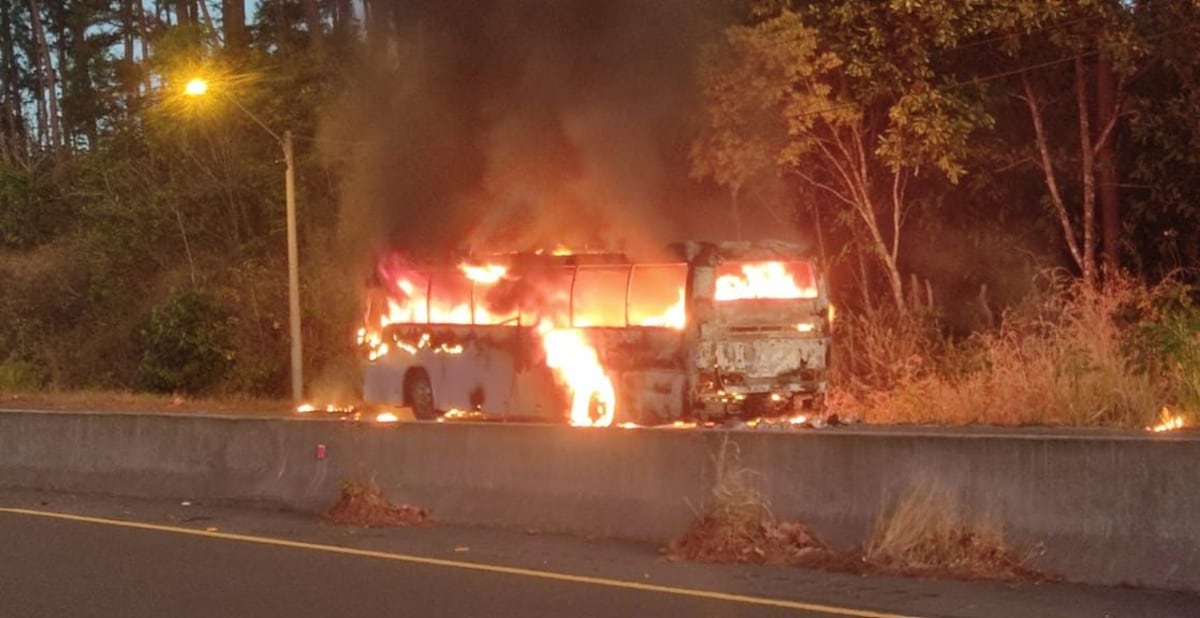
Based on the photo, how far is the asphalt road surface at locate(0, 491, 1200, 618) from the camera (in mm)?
7695

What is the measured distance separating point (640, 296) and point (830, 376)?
3.31m

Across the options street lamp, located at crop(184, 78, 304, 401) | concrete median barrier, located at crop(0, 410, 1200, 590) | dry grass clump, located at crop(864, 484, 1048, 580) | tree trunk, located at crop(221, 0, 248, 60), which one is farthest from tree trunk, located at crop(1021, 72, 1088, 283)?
tree trunk, located at crop(221, 0, 248, 60)

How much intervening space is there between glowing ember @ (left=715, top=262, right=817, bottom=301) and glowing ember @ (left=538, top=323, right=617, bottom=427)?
6.20ft

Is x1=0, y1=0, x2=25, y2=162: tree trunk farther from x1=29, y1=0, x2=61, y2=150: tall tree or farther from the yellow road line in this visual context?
the yellow road line

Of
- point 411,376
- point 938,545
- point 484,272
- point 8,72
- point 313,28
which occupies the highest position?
point 8,72

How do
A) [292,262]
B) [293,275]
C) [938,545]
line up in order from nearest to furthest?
[938,545] → [292,262] → [293,275]

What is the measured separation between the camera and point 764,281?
17.3 m

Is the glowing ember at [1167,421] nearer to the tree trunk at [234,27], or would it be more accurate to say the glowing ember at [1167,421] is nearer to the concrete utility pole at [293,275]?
the concrete utility pole at [293,275]

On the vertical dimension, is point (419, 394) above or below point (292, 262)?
below

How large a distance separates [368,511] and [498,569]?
2.39m

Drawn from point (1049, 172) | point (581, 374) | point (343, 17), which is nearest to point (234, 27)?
point (343, 17)

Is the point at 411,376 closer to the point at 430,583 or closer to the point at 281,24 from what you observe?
the point at 430,583

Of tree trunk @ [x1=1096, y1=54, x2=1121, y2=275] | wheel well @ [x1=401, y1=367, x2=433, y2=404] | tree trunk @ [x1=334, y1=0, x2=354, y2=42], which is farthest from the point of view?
tree trunk @ [x1=334, y1=0, x2=354, y2=42]

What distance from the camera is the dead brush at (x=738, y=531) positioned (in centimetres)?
A: 904
